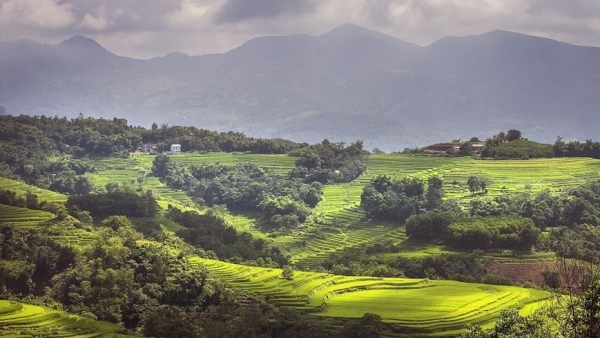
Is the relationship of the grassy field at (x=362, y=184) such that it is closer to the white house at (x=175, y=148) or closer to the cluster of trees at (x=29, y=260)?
the white house at (x=175, y=148)

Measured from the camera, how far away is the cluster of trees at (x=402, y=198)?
154ft

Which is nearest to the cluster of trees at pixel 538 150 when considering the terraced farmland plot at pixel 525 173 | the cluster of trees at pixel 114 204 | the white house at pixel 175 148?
the terraced farmland plot at pixel 525 173

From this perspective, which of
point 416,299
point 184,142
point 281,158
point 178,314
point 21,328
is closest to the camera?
point 21,328

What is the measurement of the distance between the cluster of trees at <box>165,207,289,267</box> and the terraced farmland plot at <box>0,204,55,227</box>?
27.5 ft

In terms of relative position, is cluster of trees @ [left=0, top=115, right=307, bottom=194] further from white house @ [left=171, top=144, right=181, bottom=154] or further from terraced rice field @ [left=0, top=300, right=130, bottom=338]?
terraced rice field @ [left=0, top=300, right=130, bottom=338]

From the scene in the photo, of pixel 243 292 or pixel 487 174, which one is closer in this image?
pixel 243 292

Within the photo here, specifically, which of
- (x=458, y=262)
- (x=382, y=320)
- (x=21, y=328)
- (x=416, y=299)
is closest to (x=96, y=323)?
(x=21, y=328)

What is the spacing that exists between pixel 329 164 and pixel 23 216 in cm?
3427

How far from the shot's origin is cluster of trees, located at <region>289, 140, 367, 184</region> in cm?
6131

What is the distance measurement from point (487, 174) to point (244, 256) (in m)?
22.2

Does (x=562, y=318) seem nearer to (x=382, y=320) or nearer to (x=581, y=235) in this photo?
(x=382, y=320)

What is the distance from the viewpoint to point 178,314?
83.3 ft

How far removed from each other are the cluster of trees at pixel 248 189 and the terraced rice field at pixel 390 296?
18029 millimetres

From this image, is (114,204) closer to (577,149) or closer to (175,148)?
(175,148)
